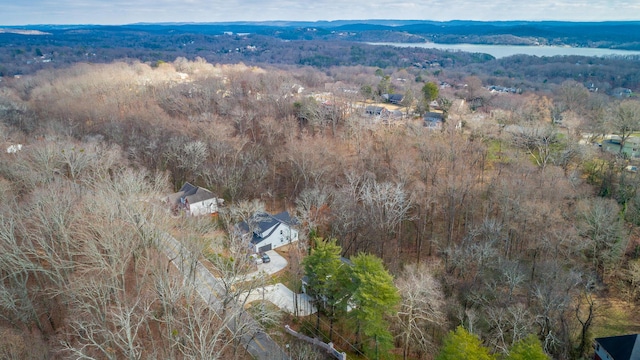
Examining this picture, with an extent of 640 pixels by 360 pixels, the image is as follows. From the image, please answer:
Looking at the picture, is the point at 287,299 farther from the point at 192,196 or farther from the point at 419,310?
the point at 192,196

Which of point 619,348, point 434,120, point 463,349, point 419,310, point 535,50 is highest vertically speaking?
point 535,50

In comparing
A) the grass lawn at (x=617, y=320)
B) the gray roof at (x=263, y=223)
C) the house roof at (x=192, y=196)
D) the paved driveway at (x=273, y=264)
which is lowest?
the grass lawn at (x=617, y=320)

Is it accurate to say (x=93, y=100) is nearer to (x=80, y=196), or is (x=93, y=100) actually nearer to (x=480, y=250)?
(x=80, y=196)

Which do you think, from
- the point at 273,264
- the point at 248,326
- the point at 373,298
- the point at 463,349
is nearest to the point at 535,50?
the point at 273,264

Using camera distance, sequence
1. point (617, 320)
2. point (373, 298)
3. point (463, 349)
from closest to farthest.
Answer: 1. point (463, 349)
2. point (373, 298)
3. point (617, 320)

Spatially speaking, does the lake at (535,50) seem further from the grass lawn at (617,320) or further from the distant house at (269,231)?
the distant house at (269,231)

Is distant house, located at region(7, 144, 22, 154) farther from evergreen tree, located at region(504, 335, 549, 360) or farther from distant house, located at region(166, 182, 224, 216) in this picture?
evergreen tree, located at region(504, 335, 549, 360)

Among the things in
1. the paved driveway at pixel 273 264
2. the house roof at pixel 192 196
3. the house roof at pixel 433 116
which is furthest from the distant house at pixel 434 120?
the house roof at pixel 192 196
